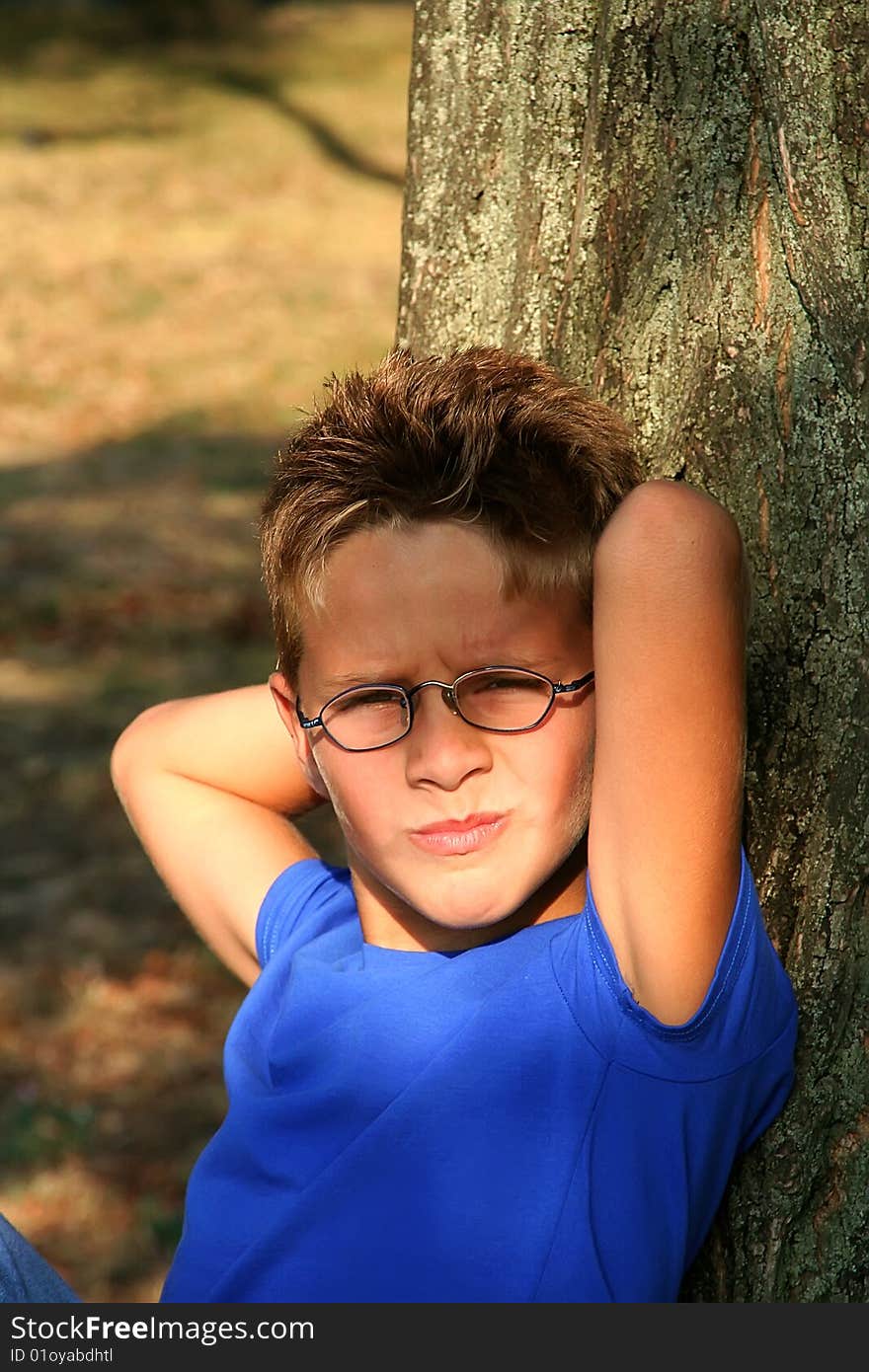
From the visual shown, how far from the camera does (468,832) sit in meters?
1.83

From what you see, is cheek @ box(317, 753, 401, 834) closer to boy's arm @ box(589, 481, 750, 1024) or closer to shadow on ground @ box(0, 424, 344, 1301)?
boy's arm @ box(589, 481, 750, 1024)

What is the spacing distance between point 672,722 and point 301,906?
767 mm

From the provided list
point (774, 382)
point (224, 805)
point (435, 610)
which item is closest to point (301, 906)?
point (224, 805)

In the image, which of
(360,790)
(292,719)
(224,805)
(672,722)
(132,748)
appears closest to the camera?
(672,722)

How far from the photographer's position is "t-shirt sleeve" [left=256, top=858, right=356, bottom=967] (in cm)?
220

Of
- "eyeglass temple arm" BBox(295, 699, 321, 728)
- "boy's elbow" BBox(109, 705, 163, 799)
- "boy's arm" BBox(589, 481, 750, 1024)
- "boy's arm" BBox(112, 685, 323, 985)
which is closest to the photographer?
"boy's arm" BBox(589, 481, 750, 1024)

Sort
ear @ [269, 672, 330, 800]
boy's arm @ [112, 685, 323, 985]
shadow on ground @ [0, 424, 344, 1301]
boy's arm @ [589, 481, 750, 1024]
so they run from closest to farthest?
boy's arm @ [589, 481, 750, 1024]
ear @ [269, 672, 330, 800]
boy's arm @ [112, 685, 323, 985]
shadow on ground @ [0, 424, 344, 1301]

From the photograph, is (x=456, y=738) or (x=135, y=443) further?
(x=135, y=443)

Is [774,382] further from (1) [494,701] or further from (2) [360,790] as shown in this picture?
(2) [360,790]

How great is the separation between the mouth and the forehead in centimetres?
18

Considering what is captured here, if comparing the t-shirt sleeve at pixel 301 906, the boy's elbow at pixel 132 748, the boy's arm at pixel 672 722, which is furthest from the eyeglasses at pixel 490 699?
the boy's elbow at pixel 132 748

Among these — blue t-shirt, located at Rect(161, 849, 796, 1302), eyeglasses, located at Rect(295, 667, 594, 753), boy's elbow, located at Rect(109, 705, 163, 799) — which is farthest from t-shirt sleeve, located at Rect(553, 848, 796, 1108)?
boy's elbow, located at Rect(109, 705, 163, 799)

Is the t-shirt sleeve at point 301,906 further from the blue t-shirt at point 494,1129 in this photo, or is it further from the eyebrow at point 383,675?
the eyebrow at point 383,675

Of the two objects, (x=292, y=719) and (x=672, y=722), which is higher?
(x=672, y=722)
